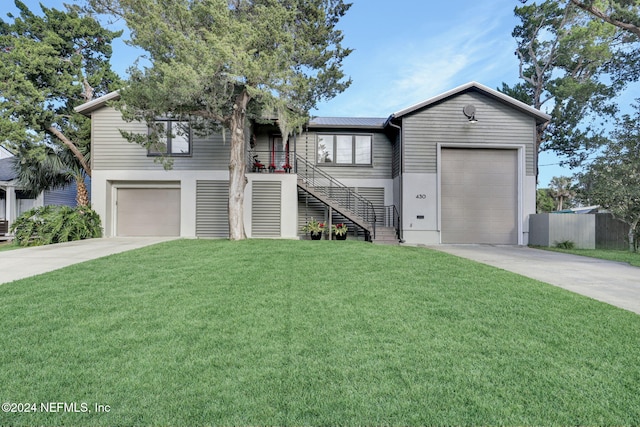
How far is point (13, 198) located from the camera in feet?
48.4

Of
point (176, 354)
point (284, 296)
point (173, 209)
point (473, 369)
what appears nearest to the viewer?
point (473, 369)

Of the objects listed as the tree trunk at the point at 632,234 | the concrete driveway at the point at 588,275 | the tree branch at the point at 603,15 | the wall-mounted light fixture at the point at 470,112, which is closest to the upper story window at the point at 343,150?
the wall-mounted light fixture at the point at 470,112

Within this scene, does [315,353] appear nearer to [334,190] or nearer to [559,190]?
[334,190]

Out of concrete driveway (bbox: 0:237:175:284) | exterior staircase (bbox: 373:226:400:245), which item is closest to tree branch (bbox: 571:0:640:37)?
exterior staircase (bbox: 373:226:400:245)

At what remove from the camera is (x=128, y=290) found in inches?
166

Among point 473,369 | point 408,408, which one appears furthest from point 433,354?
point 408,408

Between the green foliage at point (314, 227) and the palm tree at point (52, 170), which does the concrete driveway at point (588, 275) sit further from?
the palm tree at point (52, 170)

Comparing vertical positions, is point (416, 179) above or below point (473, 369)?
above

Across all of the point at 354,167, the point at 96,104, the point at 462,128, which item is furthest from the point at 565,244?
the point at 96,104

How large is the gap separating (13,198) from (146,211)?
27.0 feet

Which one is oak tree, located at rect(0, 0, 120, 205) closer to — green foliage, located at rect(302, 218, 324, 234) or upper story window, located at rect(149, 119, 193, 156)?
upper story window, located at rect(149, 119, 193, 156)

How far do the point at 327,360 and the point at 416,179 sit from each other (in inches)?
401

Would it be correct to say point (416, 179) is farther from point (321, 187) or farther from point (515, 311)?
point (515, 311)

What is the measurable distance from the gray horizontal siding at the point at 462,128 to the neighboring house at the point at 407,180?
38 millimetres
